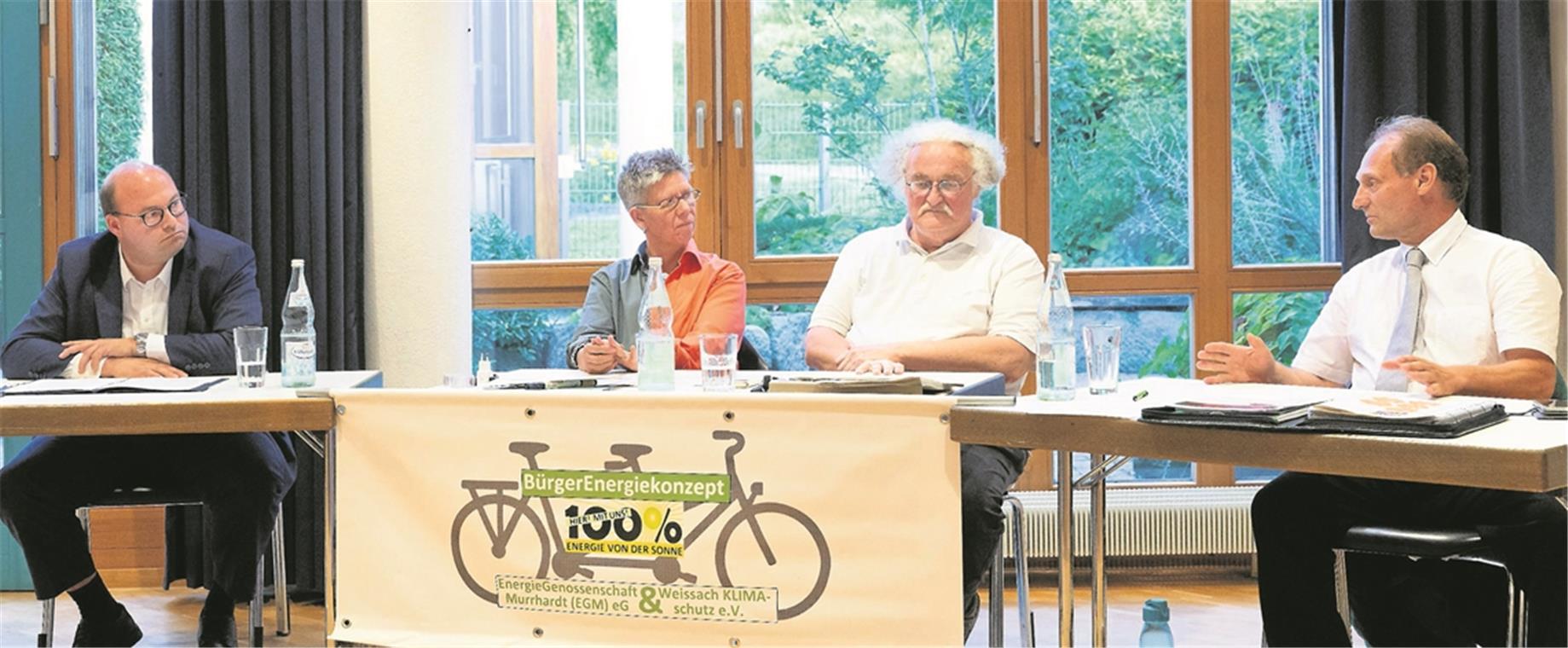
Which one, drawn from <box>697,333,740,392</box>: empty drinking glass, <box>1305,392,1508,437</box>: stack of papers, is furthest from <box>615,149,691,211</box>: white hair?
<box>1305,392,1508,437</box>: stack of papers

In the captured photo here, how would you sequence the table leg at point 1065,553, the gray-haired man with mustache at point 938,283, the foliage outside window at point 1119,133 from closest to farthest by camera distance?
the table leg at point 1065,553
the gray-haired man with mustache at point 938,283
the foliage outside window at point 1119,133

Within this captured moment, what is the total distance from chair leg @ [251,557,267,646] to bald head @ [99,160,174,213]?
94 cm

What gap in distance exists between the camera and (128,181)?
11.4 ft

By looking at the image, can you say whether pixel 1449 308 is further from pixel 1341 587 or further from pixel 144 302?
pixel 144 302

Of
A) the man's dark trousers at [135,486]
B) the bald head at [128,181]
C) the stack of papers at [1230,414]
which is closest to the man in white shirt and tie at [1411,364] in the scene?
the stack of papers at [1230,414]

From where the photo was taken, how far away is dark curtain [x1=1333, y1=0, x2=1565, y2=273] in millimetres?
4230

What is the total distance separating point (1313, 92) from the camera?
4.54 m

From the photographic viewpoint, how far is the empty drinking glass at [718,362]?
106 inches

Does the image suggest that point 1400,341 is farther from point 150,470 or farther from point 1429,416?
point 150,470

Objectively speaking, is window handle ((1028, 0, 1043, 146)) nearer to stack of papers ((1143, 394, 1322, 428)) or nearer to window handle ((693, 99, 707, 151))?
window handle ((693, 99, 707, 151))

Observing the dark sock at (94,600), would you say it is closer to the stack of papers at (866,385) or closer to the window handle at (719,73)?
the stack of papers at (866,385)

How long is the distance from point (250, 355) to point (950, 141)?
1.70 metres

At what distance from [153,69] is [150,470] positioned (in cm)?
141

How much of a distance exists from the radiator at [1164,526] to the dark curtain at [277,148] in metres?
2.07
